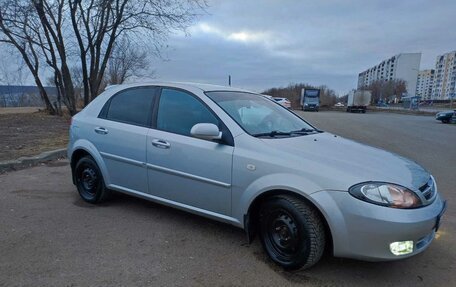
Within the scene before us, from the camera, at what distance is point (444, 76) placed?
389ft

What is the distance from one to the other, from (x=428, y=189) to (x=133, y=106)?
327 centimetres

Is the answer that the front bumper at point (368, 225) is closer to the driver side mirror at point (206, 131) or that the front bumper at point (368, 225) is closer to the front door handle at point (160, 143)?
the driver side mirror at point (206, 131)

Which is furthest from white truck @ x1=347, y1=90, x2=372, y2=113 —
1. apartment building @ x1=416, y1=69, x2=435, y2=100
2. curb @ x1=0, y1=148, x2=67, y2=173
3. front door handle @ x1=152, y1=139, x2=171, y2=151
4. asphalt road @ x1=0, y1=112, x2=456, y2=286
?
apartment building @ x1=416, y1=69, x2=435, y2=100

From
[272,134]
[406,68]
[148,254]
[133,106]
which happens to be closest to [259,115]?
[272,134]

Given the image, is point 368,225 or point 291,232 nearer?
point 368,225

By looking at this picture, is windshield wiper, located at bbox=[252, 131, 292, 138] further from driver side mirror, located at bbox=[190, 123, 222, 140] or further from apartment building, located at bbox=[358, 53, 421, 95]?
apartment building, located at bbox=[358, 53, 421, 95]

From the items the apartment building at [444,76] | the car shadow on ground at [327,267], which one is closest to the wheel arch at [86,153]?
the car shadow on ground at [327,267]

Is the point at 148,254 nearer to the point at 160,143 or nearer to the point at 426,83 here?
the point at 160,143

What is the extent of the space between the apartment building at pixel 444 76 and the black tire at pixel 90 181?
123090 mm

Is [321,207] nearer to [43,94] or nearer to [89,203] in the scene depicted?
[89,203]

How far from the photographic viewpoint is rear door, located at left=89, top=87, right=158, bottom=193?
159 inches

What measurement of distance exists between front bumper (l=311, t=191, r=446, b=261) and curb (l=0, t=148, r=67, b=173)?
19.6 ft

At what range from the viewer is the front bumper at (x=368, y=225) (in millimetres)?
2652

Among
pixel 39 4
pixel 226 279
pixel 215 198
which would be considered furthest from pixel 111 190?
pixel 39 4
